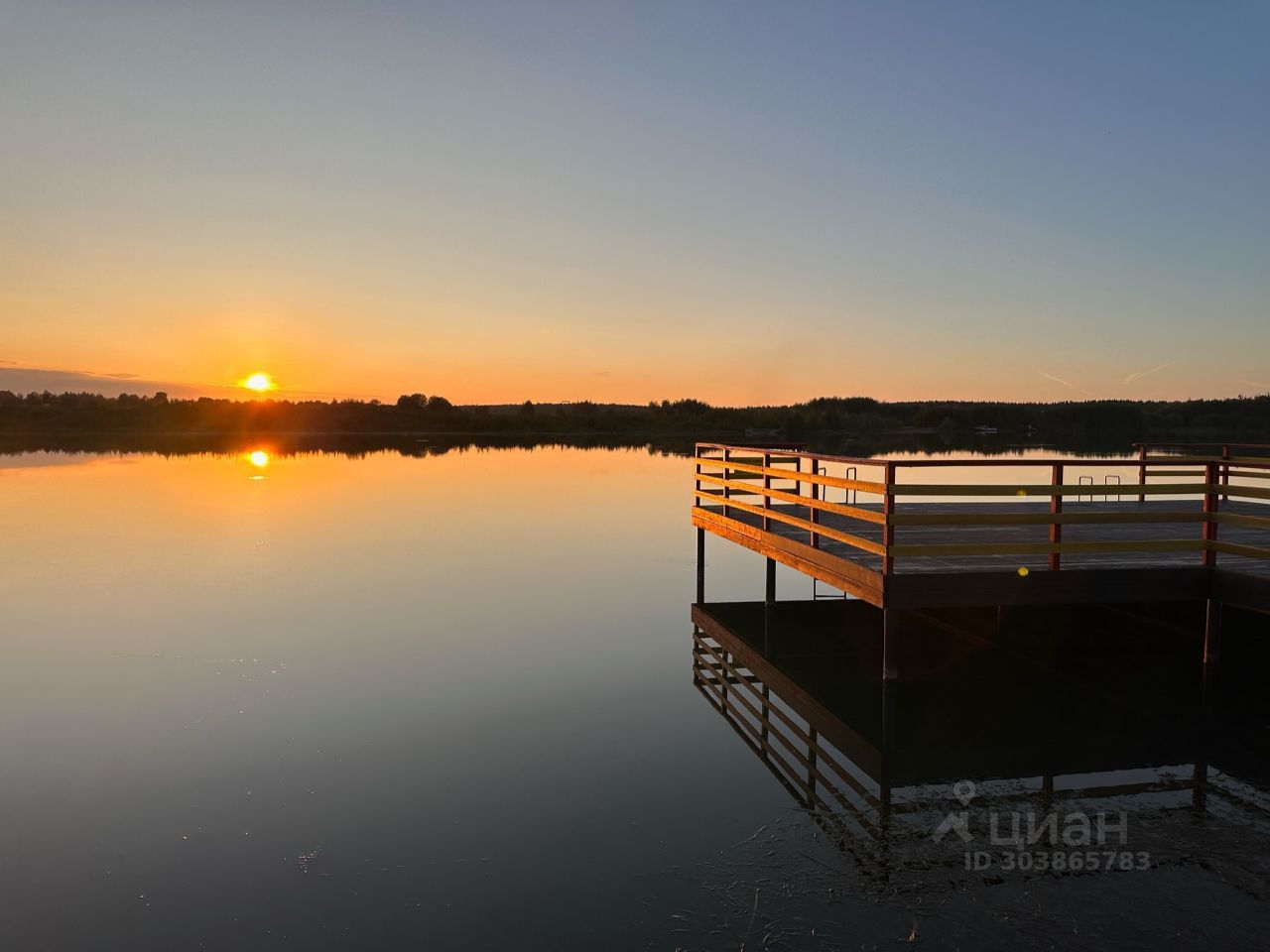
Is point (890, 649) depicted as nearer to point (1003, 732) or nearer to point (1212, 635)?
point (1003, 732)

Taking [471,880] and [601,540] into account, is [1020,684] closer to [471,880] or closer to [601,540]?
[471,880]

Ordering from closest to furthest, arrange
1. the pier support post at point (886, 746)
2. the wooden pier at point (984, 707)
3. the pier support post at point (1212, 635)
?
1. the pier support post at point (886, 746)
2. the wooden pier at point (984, 707)
3. the pier support post at point (1212, 635)

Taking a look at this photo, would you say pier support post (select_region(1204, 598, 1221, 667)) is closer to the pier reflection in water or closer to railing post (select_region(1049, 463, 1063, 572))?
the pier reflection in water

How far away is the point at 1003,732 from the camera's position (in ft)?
27.7

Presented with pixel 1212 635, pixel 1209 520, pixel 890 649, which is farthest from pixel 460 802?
pixel 1212 635

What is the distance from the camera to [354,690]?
1028cm

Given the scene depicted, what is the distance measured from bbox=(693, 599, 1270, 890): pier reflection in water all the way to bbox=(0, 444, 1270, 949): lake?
0.08m

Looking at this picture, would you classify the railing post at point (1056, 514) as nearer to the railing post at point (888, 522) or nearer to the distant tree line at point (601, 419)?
the railing post at point (888, 522)

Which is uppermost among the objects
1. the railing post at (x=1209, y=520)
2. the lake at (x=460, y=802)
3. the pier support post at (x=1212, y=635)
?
the railing post at (x=1209, y=520)

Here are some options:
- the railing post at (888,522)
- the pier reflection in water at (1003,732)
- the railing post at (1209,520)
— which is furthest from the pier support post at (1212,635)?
the railing post at (888,522)

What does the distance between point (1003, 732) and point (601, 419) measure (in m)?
97.7

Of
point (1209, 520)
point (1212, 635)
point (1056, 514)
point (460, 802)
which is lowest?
point (460, 802)

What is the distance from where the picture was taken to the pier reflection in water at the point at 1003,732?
6.17 meters

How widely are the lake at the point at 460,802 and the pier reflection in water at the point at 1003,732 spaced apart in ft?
0.25
